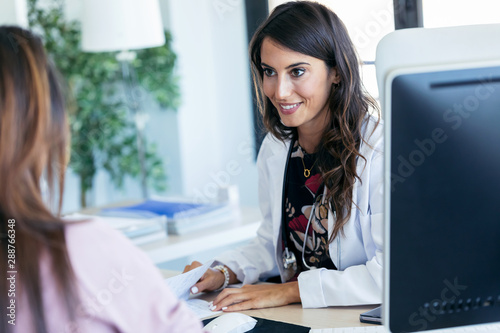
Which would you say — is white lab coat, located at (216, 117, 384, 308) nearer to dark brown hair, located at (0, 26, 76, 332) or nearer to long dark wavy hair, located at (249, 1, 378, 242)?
long dark wavy hair, located at (249, 1, 378, 242)

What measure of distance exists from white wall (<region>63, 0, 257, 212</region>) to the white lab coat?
7.30ft

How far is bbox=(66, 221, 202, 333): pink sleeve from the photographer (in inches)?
33.7

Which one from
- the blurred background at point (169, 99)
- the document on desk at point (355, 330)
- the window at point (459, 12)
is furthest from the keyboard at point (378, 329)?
the blurred background at point (169, 99)

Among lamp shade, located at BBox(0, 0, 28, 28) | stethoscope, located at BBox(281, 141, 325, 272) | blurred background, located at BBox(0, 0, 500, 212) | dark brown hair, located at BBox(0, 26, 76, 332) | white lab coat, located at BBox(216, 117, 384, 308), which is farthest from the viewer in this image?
blurred background, located at BBox(0, 0, 500, 212)

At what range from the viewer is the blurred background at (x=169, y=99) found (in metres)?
4.08

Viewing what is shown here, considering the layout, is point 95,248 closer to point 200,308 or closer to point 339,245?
point 200,308

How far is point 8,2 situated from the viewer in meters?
3.72

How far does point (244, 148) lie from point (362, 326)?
296 centimetres

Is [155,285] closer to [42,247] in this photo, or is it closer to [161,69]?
[42,247]

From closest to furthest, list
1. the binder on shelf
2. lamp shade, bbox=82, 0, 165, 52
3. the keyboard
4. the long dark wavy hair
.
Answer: the keyboard, the long dark wavy hair, the binder on shelf, lamp shade, bbox=82, 0, 165, 52

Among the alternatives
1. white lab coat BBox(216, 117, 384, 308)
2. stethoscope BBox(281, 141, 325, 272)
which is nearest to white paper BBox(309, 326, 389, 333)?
white lab coat BBox(216, 117, 384, 308)

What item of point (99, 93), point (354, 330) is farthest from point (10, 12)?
point (354, 330)

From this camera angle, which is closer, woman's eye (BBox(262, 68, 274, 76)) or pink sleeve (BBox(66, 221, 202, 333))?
pink sleeve (BBox(66, 221, 202, 333))

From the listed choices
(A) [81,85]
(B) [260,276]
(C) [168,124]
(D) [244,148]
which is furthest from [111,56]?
(B) [260,276]
